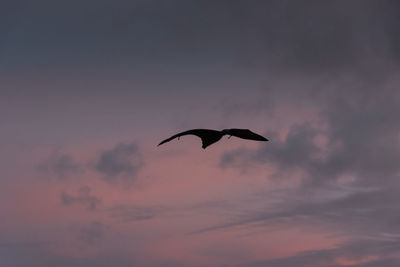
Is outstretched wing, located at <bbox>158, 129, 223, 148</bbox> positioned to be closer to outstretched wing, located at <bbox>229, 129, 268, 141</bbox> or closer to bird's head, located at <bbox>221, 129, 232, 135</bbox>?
bird's head, located at <bbox>221, 129, 232, 135</bbox>

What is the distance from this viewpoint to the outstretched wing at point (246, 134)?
111 feet

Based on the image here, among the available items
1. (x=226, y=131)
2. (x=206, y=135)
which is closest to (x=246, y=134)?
(x=226, y=131)

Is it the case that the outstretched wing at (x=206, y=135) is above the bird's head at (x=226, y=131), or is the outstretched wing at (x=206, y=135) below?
above

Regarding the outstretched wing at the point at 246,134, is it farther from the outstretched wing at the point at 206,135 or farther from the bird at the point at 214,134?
the outstretched wing at the point at 206,135

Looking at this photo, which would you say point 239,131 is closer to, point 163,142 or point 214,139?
point 214,139

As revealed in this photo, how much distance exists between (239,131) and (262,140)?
360 centimetres

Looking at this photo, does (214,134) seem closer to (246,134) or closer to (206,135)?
(206,135)

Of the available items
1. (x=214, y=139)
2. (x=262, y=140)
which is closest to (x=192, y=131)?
(x=214, y=139)

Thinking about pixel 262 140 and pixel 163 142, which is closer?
pixel 163 142

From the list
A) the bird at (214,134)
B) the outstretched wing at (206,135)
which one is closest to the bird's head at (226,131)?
the bird at (214,134)

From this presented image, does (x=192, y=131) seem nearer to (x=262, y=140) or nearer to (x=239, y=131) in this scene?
(x=239, y=131)

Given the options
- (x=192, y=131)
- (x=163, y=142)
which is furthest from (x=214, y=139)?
(x=163, y=142)

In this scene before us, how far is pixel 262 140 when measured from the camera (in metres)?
37.1

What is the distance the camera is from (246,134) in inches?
1378
